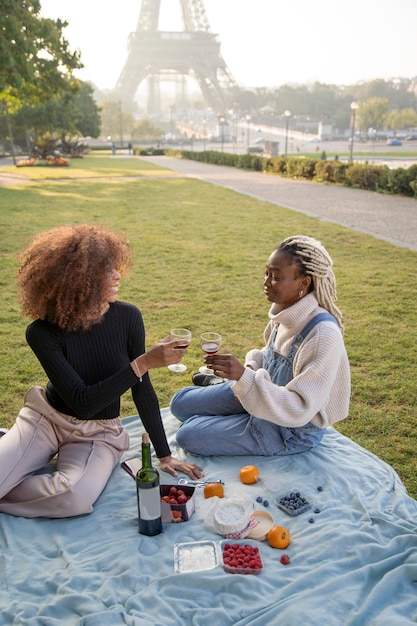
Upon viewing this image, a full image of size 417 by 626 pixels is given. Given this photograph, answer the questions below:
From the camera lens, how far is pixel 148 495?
8.86 feet

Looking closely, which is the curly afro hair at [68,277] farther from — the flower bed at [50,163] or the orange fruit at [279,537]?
the flower bed at [50,163]

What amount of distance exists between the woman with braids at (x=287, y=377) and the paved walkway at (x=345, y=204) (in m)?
7.29

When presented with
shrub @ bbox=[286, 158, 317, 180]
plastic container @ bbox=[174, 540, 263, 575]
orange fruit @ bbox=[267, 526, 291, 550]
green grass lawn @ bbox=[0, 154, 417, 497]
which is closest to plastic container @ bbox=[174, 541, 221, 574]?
plastic container @ bbox=[174, 540, 263, 575]

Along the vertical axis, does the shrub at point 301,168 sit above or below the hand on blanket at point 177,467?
below

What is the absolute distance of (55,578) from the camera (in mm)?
2574

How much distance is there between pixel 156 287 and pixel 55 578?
17.8 feet

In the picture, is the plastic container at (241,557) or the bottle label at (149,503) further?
the bottle label at (149,503)

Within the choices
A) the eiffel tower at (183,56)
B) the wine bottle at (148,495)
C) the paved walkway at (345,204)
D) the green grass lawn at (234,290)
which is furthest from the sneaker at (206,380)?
the eiffel tower at (183,56)

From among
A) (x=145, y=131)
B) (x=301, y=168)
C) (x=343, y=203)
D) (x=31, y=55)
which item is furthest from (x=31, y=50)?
(x=145, y=131)

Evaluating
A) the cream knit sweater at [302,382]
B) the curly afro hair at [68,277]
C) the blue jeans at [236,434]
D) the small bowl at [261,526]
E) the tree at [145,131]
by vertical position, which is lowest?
the tree at [145,131]

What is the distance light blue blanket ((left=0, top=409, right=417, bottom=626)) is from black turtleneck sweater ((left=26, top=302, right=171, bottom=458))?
19.4 inches

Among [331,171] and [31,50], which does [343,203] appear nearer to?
[331,171]

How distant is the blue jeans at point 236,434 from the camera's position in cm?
345

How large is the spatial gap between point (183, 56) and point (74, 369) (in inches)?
4165
